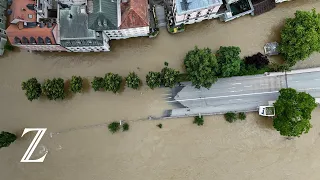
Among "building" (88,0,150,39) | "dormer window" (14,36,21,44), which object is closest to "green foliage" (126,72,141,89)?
"building" (88,0,150,39)

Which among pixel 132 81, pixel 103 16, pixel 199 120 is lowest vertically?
pixel 199 120

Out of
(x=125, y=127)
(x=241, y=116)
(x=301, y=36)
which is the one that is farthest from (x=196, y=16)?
(x=125, y=127)

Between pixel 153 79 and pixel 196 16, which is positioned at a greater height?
pixel 196 16

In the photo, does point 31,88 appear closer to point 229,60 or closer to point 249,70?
point 229,60

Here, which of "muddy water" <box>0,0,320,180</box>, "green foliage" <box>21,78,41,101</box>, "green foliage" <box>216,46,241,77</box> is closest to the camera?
"green foliage" <box>216,46,241,77</box>

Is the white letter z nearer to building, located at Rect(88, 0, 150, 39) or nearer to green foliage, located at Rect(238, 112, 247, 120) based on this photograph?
building, located at Rect(88, 0, 150, 39)
